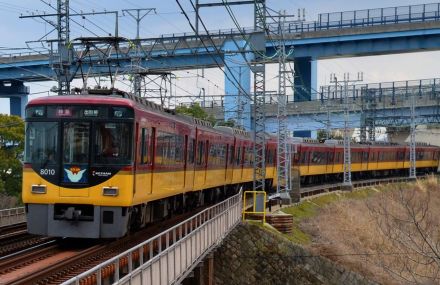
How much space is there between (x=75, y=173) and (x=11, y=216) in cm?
1006

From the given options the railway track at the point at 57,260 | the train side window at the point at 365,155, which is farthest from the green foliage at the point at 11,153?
the train side window at the point at 365,155

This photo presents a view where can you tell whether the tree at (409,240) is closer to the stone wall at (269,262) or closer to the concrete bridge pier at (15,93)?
the stone wall at (269,262)

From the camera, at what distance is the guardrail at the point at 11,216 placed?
23066 mm

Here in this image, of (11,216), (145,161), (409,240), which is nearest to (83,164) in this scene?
(145,161)

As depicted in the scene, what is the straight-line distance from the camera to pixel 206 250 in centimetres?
1817

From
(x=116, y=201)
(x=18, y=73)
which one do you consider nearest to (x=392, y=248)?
(x=116, y=201)

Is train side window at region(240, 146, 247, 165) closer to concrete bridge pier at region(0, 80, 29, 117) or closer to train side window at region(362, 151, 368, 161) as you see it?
train side window at region(362, 151, 368, 161)

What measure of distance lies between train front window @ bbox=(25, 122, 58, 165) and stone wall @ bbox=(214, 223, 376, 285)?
12579 mm

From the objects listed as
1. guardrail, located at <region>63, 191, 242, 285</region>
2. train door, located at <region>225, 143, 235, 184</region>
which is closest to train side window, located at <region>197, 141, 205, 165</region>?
guardrail, located at <region>63, 191, 242, 285</region>

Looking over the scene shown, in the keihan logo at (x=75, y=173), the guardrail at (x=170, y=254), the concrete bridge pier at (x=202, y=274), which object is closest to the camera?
the guardrail at (x=170, y=254)

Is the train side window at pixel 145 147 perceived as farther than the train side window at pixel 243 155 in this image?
No

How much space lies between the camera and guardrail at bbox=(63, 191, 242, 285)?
411 inches

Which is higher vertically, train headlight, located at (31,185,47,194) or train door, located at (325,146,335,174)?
train door, located at (325,146,335,174)

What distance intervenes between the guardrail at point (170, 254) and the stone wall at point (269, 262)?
2.60 meters
